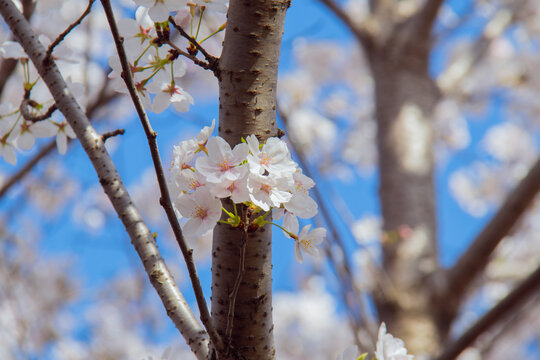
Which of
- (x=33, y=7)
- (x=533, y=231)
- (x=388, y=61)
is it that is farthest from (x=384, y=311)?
(x=533, y=231)

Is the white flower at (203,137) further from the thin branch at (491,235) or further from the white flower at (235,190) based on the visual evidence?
the thin branch at (491,235)

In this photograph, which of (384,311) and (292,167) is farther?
(384,311)

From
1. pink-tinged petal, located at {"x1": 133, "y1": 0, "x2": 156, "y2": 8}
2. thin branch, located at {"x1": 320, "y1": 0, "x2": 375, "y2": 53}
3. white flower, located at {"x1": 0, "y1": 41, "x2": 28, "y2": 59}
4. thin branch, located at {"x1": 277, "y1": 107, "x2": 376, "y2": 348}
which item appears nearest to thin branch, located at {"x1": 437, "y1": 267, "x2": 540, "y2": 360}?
thin branch, located at {"x1": 277, "y1": 107, "x2": 376, "y2": 348}

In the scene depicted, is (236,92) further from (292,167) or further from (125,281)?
(125,281)

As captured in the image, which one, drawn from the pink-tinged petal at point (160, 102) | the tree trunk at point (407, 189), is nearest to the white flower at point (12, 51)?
the pink-tinged petal at point (160, 102)

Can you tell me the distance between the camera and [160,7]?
0.67 metres

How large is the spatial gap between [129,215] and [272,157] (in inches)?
10.1

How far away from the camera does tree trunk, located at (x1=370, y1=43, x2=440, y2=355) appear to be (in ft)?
6.61

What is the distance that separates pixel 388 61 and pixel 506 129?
3.95 m

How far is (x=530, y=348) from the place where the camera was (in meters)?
5.93

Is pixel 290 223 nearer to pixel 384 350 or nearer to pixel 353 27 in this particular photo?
pixel 384 350

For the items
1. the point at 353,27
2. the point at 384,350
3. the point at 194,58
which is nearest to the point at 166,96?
the point at 194,58

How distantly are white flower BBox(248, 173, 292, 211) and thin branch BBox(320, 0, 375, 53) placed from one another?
230 centimetres

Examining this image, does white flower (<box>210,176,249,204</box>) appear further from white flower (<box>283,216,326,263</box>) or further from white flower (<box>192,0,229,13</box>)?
white flower (<box>192,0,229,13</box>)
